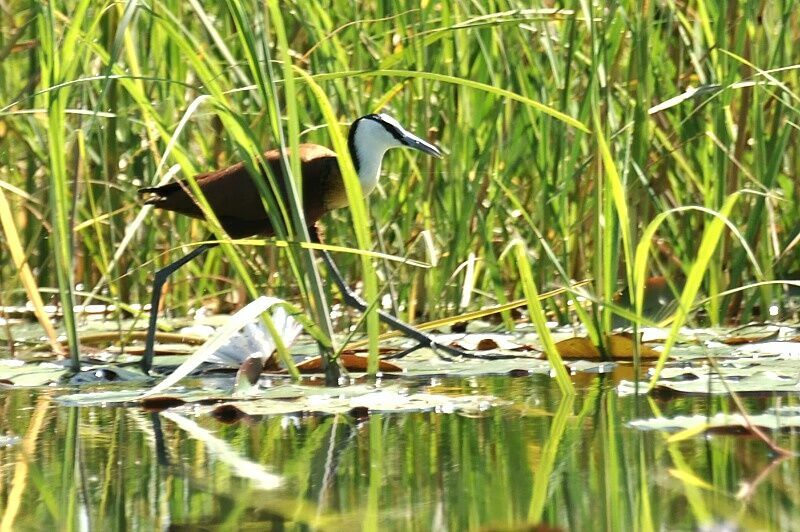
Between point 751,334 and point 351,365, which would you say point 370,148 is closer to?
point 351,365

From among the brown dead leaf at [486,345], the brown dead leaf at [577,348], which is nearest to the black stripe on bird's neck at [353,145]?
the brown dead leaf at [486,345]

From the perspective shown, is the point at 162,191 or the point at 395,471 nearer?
the point at 395,471

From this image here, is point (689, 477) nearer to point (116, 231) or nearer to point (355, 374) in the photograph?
point (355, 374)

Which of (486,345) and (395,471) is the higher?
(395,471)

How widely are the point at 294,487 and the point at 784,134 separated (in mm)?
2132

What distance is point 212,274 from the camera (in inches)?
184

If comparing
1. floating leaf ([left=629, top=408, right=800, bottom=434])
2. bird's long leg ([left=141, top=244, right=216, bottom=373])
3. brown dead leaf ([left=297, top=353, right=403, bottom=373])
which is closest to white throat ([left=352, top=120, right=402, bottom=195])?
bird's long leg ([left=141, top=244, right=216, bottom=373])

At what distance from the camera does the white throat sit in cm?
412

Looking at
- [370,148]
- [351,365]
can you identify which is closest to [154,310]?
[351,365]

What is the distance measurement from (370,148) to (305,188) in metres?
0.24

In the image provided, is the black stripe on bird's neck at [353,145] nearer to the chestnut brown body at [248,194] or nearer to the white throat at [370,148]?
the white throat at [370,148]

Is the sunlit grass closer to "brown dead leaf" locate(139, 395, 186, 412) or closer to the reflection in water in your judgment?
"brown dead leaf" locate(139, 395, 186, 412)

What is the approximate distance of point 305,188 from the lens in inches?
160

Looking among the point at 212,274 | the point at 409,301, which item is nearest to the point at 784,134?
the point at 409,301
